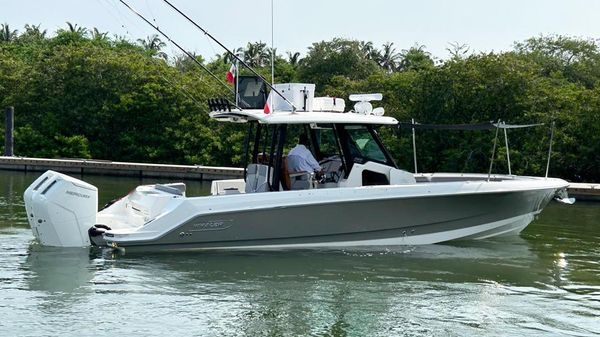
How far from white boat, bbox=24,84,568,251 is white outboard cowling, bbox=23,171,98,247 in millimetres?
13

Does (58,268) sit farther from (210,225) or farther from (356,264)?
(356,264)

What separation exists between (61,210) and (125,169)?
18.2 meters

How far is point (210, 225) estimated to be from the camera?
40.7 ft

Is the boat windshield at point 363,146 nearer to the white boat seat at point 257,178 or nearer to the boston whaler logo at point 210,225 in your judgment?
the white boat seat at point 257,178

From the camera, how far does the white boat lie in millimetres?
12266

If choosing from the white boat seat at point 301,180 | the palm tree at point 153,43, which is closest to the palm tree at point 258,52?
the palm tree at point 153,43

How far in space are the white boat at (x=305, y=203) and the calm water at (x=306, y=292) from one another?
0.77ft

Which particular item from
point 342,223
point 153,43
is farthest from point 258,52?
point 342,223

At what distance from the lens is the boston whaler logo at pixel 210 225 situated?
487 inches

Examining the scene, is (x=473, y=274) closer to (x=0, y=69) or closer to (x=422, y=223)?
(x=422, y=223)

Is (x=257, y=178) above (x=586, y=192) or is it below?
above

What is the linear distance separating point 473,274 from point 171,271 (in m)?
3.76

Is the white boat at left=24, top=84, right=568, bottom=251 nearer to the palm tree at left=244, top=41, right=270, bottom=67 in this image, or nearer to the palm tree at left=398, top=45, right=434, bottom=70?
the palm tree at left=398, top=45, right=434, bottom=70

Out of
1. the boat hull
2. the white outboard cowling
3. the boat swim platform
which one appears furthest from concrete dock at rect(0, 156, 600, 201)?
the white outboard cowling
